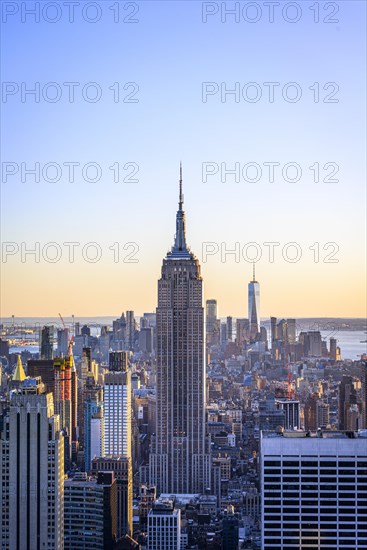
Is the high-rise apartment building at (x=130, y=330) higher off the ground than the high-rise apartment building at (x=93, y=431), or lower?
higher

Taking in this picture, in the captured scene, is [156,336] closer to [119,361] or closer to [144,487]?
[119,361]

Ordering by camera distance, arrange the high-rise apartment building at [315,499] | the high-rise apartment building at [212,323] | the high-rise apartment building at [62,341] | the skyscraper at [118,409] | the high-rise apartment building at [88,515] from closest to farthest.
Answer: the high-rise apartment building at [315,499] < the high-rise apartment building at [88,515] < the high-rise apartment building at [62,341] < the skyscraper at [118,409] < the high-rise apartment building at [212,323]

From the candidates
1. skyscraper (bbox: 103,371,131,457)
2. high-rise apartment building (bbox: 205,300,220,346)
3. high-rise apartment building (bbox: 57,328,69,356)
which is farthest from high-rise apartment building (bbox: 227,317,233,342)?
high-rise apartment building (bbox: 57,328,69,356)

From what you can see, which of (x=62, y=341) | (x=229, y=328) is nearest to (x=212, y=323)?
(x=229, y=328)

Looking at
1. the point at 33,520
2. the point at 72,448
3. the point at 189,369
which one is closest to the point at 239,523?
the point at 72,448

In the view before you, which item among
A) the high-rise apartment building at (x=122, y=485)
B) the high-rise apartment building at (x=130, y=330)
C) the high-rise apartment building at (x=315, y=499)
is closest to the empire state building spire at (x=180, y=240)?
the high-rise apartment building at (x=130, y=330)

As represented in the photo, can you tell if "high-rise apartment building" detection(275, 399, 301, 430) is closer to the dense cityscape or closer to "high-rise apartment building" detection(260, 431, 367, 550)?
the dense cityscape

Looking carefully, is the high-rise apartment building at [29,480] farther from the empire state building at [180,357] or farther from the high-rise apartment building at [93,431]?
the empire state building at [180,357]
